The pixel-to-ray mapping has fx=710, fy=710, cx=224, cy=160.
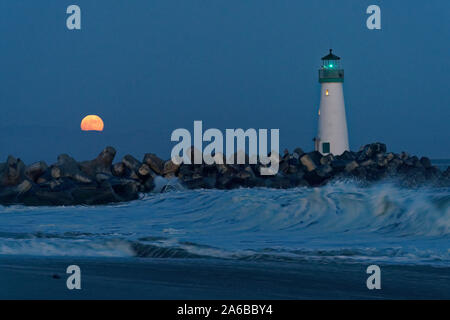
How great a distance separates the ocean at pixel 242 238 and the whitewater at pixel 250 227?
0.01m

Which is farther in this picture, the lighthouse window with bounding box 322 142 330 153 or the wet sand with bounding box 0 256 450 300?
the lighthouse window with bounding box 322 142 330 153

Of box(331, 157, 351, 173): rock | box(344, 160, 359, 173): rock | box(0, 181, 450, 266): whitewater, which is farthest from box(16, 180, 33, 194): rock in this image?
box(344, 160, 359, 173): rock

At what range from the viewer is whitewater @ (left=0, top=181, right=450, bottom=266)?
714 cm

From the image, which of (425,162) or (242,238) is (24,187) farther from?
Answer: (425,162)

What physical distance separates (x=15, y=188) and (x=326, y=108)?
1195cm

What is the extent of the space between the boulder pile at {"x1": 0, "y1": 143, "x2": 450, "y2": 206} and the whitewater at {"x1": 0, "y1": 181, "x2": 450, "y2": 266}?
57 centimetres

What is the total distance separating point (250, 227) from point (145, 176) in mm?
5770

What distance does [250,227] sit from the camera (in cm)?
959

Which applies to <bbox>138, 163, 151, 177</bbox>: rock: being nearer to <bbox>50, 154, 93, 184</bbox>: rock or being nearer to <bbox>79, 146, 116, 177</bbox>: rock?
<bbox>79, 146, 116, 177</bbox>: rock

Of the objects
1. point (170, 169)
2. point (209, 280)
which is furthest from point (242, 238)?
point (170, 169)

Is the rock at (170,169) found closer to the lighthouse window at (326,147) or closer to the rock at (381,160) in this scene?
the rock at (381,160)

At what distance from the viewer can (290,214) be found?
10.4m

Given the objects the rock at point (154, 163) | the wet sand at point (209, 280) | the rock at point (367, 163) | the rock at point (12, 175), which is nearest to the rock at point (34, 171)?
the rock at point (12, 175)
